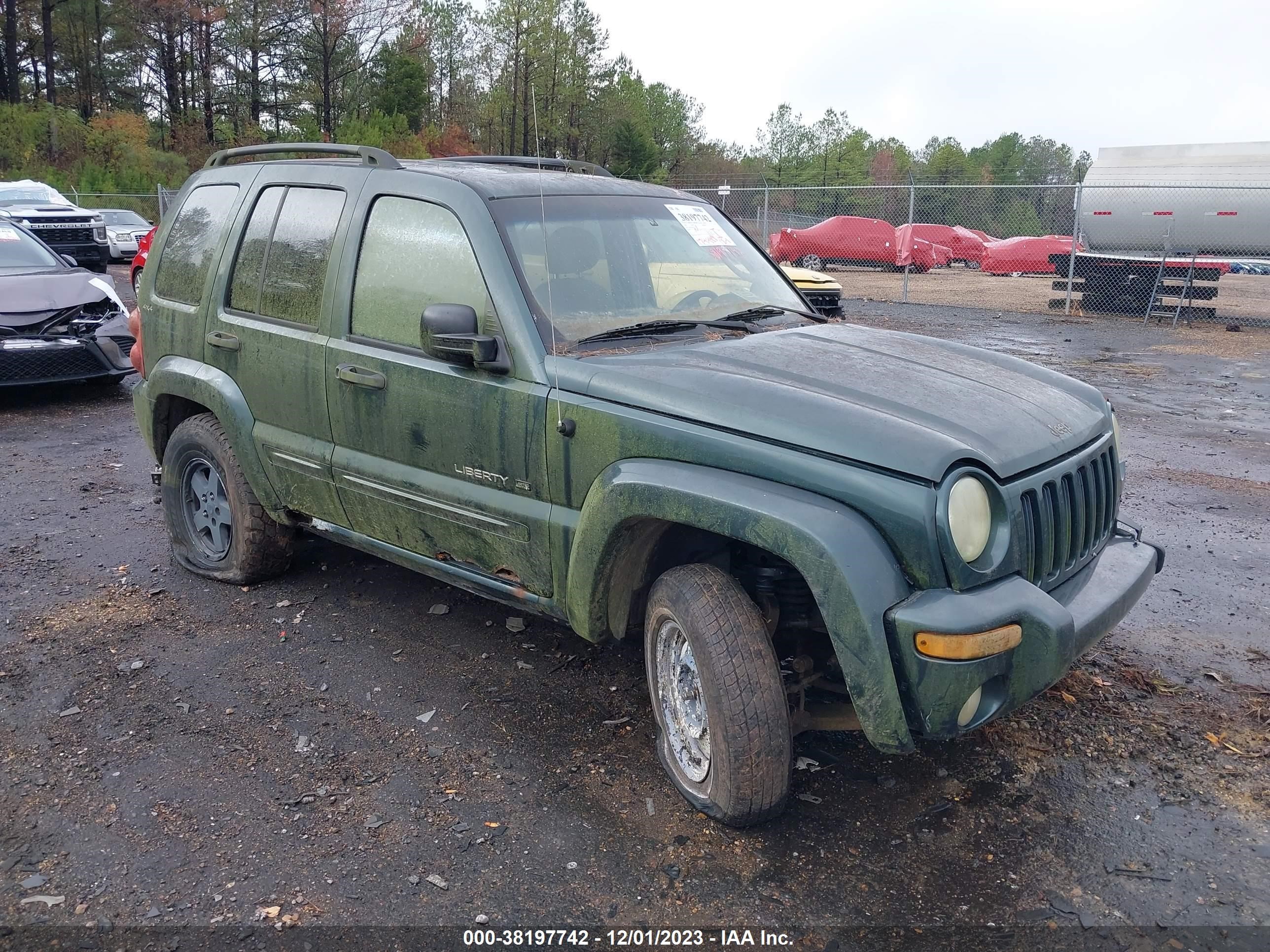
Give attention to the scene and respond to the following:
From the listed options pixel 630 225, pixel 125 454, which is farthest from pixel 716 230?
pixel 125 454

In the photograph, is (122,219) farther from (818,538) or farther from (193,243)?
(818,538)

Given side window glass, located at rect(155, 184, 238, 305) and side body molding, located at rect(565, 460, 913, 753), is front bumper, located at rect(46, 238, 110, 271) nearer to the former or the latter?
side window glass, located at rect(155, 184, 238, 305)

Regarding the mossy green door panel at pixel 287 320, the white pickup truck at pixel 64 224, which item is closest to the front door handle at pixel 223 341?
the mossy green door panel at pixel 287 320

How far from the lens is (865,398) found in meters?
3.03

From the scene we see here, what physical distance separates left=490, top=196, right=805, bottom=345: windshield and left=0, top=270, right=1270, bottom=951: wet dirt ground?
4.77 ft

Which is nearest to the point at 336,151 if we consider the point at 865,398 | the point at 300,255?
the point at 300,255

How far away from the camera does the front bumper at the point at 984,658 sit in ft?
8.51

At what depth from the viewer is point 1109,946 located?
2594 millimetres

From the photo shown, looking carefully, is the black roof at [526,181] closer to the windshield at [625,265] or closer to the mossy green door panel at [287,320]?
the windshield at [625,265]

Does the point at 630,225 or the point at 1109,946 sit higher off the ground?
the point at 630,225

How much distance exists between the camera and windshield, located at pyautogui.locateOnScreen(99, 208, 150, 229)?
84.3 feet

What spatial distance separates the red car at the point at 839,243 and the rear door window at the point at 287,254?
74.0ft

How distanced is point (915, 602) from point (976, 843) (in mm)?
904

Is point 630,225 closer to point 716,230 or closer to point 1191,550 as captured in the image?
point 716,230
